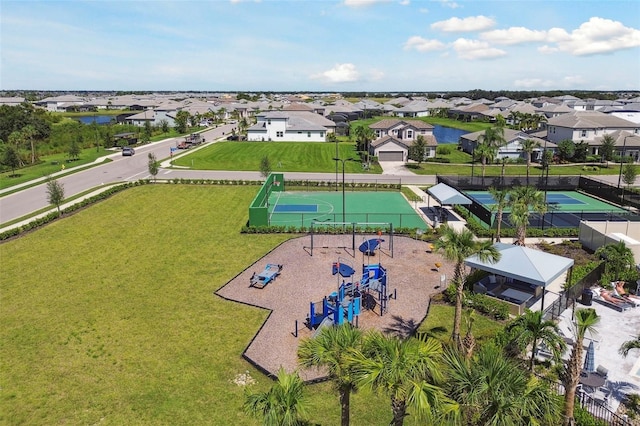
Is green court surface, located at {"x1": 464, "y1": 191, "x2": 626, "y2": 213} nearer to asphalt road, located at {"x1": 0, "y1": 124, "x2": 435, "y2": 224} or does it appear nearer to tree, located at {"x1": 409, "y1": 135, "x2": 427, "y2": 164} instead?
asphalt road, located at {"x1": 0, "y1": 124, "x2": 435, "y2": 224}

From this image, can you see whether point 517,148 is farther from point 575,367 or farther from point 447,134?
point 575,367

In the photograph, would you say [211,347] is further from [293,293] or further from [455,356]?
[455,356]

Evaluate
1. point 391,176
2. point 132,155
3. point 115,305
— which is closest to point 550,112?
point 391,176

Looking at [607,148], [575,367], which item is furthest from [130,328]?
[607,148]

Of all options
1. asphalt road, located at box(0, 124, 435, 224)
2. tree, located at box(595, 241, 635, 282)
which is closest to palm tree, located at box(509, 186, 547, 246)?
tree, located at box(595, 241, 635, 282)

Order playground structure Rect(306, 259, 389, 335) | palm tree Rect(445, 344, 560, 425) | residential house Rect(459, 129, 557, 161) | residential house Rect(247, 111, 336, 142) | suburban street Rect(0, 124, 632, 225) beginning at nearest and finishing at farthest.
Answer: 1. palm tree Rect(445, 344, 560, 425)
2. playground structure Rect(306, 259, 389, 335)
3. suburban street Rect(0, 124, 632, 225)
4. residential house Rect(459, 129, 557, 161)
5. residential house Rect(247, 111, 336, 142)

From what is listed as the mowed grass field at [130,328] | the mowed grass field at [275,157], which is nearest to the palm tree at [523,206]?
the mowed grass field at [130,328]

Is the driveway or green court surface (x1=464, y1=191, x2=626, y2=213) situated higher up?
the driveway
